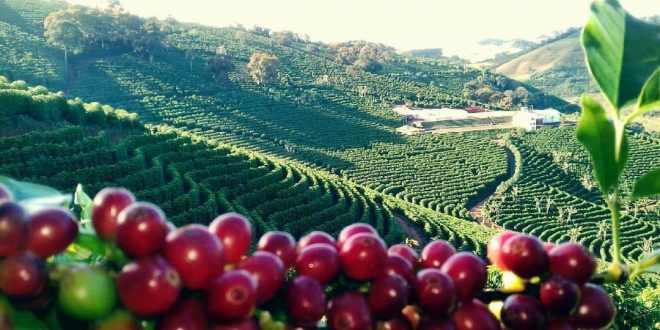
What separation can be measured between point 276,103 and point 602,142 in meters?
63.6

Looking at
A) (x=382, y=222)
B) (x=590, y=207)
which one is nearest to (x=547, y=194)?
(x=590, y=207)

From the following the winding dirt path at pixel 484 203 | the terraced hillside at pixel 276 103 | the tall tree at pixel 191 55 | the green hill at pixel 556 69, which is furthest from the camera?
the green hill at pixel 556 69

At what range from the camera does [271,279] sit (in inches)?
38.1

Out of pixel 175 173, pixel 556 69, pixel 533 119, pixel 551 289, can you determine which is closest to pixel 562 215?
pixel 533 119

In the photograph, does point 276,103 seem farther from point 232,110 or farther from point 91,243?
point 91,243

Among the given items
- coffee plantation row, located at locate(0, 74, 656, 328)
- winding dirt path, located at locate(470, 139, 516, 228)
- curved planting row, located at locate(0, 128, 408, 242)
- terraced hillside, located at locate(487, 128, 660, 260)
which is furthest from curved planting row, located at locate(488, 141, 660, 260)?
curved planting row, located at locate(0, 128, 408, 242)

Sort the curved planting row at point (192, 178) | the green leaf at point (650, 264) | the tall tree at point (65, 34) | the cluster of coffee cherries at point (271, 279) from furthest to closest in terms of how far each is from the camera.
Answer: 1. the tall tree at point (65, 34)
2. the curved planting row at point (192, 178)
3. the green leaf at point (650, 264)
4. the cluster of coffee cherries at point (271, 279)

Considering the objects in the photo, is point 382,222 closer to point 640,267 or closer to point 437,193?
point 437,193

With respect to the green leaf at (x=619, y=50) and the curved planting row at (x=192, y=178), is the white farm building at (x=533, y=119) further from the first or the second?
the green leaf at (x=619, y=50)

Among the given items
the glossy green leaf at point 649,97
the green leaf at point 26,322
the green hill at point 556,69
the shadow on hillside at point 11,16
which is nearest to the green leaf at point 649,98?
the glossy green leaf at point 649,97

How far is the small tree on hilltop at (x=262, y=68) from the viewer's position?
67.4 metres

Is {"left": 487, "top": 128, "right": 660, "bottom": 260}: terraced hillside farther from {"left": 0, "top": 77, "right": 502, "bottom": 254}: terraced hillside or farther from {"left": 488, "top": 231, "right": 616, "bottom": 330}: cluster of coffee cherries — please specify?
{"left": 488, "top": 231, "right": 616, "bottom": 330}: cluster of coffee cherries

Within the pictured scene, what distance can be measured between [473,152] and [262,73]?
2705cm

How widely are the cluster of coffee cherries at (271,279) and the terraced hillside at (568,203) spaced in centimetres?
3459
